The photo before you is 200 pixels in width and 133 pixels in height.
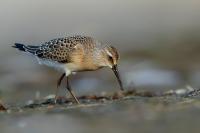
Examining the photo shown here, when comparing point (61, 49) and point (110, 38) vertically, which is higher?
point (61, 49)

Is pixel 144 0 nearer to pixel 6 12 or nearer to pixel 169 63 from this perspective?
pixel 6 12

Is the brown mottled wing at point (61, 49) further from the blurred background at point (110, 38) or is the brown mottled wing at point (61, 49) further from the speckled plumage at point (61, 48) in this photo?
the blurred background at point (110, 38)

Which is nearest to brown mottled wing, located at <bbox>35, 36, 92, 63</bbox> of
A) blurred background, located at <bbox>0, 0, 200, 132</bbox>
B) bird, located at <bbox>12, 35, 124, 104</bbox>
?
bird, located at <bbox>12, 35, 124, 104</bbox>

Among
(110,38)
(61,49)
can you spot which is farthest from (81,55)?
(110,38)

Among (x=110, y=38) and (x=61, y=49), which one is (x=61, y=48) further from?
(x=110, y=38)

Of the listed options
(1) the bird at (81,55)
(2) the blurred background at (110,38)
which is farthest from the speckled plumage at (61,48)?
(2) the blurred background at (110,38)

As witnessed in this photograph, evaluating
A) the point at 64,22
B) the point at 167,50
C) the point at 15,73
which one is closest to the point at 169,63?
the point at 167,50
